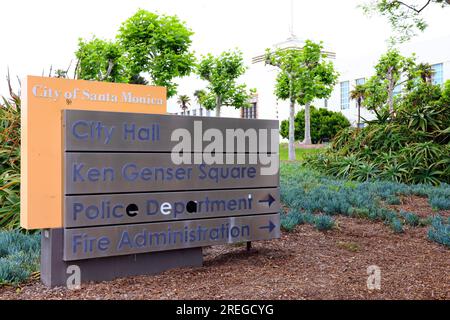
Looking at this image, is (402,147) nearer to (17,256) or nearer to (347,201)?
(347,201)

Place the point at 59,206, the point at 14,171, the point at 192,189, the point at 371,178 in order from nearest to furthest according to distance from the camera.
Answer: the point at 59,206
the point at 192,189
the point at 14,171
the point at 371,178

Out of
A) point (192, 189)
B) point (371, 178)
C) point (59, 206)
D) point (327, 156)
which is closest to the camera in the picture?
point (59, 206)

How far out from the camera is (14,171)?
22.9 feet

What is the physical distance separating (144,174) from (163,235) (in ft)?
1.82

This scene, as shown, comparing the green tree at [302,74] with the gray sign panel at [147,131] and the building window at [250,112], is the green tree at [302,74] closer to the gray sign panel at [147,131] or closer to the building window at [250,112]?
the gray sign panel at [147,131]

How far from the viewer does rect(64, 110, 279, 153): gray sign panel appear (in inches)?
150

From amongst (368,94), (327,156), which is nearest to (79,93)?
(327,156)

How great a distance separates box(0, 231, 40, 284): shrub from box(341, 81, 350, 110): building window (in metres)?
41.6

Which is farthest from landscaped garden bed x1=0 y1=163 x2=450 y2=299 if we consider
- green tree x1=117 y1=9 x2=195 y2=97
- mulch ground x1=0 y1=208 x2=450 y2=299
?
green tree x1=117 y1=9 x2=195 y2=97

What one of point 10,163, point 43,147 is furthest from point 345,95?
point 43,147

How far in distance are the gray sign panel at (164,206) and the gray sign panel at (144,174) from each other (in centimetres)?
6

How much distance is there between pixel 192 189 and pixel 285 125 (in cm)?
3399

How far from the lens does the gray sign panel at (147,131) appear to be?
3.82 meters

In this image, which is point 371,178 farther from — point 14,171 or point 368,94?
point 368,94
